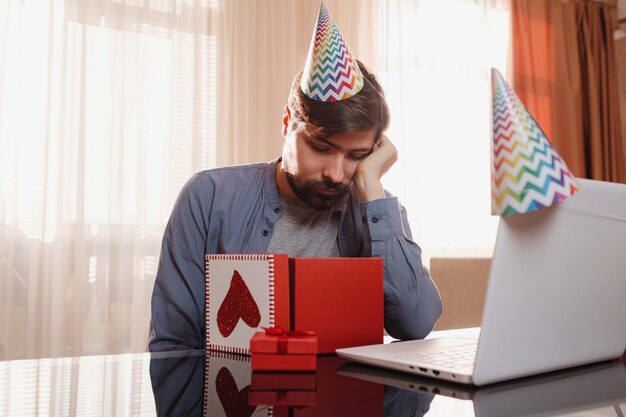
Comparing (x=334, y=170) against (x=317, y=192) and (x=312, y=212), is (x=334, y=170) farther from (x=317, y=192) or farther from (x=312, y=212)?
(x=312, y=212)

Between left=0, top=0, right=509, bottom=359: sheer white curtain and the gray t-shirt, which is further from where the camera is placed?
left=0, top=0, right=509, bottom=359: sheer white curtain

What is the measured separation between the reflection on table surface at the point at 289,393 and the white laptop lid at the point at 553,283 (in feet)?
0.12

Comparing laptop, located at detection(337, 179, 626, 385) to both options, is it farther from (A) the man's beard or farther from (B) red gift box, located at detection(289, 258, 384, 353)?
(A) the man's beard

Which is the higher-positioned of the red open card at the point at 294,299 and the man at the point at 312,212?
the man at the point at 312,212

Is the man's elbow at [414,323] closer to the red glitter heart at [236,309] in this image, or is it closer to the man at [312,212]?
the man at [312,212]

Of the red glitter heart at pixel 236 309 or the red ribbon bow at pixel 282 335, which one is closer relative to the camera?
the red ribbon bow at pixel 282 335

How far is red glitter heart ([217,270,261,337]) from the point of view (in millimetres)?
910

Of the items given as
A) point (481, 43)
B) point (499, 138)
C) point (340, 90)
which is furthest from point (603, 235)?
point (481, 43)

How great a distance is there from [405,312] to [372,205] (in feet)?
0.71

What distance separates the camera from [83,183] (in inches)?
107

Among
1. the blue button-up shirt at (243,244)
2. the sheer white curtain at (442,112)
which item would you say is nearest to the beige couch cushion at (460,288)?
the sheer white curtain at (442,112)

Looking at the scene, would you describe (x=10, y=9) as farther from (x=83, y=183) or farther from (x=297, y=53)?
(x=297, y=53)

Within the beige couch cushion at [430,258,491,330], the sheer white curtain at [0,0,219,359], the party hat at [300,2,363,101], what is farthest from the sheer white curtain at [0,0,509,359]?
the party hat at [300,2,363,101]

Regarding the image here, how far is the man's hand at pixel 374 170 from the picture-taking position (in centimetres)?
140
